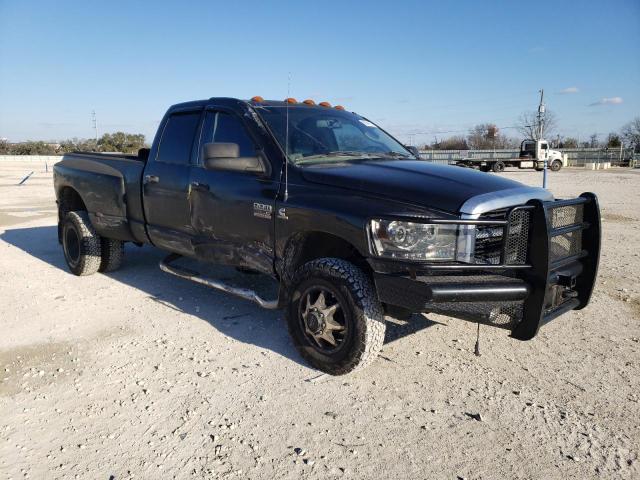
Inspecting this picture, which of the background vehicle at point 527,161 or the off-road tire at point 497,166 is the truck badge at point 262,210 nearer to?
the background vehicle at point 527,161

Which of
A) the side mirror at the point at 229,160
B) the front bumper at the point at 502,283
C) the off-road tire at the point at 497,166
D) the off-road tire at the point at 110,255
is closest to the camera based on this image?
the front bumper at the point at 502,283

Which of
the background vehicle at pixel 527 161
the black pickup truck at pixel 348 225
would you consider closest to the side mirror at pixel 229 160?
the black pickup truck at pixel 348 225

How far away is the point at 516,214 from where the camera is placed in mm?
3271

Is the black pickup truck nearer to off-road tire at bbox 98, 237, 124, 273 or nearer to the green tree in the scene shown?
off-road tire at bbox 98, 237, 124, 273

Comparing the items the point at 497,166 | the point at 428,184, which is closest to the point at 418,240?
the point at 428,184

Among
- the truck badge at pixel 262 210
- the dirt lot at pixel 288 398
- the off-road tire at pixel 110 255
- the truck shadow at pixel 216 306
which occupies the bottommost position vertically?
the dirt lot at pixel 288 398

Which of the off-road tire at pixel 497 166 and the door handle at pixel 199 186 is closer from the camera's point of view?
the door handle at pixel 199 186

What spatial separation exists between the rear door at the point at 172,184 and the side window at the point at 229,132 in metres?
0.25

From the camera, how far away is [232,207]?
4281 millimetres

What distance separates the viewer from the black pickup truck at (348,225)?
3156mm

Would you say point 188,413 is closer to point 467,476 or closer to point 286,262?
point 286,262

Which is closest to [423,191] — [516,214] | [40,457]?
[516,214]

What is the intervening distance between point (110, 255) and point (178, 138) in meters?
2.13

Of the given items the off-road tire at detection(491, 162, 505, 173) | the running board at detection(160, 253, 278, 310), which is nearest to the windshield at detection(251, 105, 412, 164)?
the running board at detection(160, 253, 278, 310)
